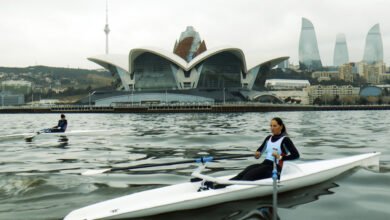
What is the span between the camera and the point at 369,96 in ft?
516

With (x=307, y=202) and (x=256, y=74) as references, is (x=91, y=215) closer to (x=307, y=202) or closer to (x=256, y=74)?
(x=307, y=202)

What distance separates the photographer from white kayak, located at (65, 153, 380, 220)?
678cm

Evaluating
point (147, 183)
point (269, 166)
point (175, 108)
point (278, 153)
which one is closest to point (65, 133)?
point (147, 183)

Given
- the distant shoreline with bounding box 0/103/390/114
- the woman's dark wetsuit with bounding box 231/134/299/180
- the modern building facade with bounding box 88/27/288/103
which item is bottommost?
the distant shoreline with bounding box 0/103/390/114

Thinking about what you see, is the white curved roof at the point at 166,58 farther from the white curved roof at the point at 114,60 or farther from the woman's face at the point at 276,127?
the woman's face at the point at 276,127

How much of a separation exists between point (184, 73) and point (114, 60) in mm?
20466

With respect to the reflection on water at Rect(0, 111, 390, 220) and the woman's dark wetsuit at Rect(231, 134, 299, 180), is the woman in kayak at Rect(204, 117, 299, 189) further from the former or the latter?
the reflection on water at Rect(0, 111, 390, 220)

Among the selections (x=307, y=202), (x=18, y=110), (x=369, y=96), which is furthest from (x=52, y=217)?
(x=369, y=96)

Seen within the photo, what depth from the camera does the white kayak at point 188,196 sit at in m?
6.78

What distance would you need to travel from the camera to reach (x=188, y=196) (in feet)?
24.2

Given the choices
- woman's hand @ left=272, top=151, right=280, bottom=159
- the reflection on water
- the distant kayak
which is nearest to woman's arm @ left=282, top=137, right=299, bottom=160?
woman's hand @ left=272, top=151, right=280, bottom=159

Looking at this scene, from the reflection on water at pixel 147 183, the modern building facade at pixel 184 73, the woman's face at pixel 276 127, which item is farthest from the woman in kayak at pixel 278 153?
the modern building facade at pixel 184 73

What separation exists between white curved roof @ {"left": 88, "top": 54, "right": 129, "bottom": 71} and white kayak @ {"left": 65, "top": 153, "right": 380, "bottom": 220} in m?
108

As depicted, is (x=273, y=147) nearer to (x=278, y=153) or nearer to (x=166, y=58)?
(x=278, y=153)
